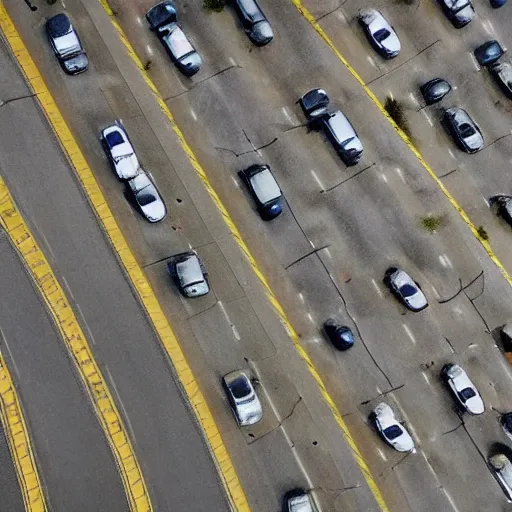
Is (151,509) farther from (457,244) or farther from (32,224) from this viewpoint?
(457,244)

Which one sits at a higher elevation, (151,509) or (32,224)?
(32,224)

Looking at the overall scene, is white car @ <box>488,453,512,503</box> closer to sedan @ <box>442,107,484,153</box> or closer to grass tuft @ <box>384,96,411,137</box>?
sedan @ <box>442,107,484,153</box>

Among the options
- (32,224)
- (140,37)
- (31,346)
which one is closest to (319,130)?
(140,37)

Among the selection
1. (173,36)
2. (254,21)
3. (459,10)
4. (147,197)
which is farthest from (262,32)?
(459,10)

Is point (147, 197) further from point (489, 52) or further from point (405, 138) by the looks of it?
point (489, 52)

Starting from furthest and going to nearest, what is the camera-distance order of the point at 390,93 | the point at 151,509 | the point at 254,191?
the point at 390,93 → the point at 254,191 → the point at 151,509

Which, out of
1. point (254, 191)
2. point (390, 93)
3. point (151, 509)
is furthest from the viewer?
point (390, 93)

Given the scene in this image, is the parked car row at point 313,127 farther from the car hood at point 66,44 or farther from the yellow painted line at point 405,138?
the yellow painted line at point 405,138

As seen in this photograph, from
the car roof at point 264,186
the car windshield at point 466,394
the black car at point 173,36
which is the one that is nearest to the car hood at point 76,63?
the black car at point 173,36
